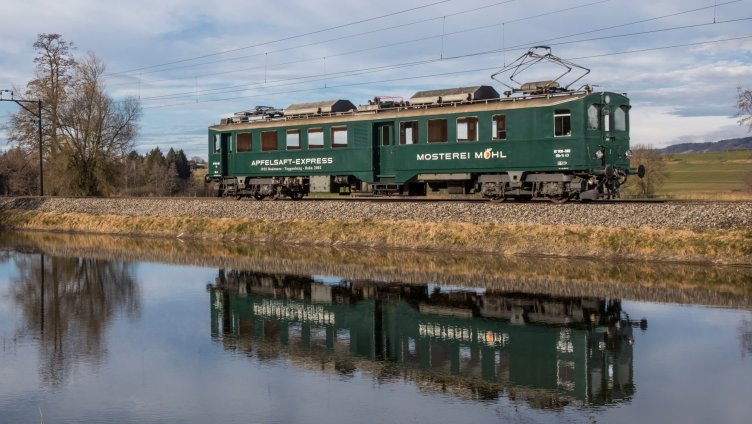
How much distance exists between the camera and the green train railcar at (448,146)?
1070 inches

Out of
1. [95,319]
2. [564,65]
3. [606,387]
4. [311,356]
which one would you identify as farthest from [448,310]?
[564,65]

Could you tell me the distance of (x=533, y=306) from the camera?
1656 cm

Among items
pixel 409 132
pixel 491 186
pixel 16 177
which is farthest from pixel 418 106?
pixel 16 177

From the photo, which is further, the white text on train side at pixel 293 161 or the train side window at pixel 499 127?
the white text on train side at pixel 293 161

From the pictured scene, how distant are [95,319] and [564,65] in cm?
1904

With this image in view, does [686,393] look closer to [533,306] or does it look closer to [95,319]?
[533,306]

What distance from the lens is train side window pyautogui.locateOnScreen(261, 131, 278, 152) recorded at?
36.8 m

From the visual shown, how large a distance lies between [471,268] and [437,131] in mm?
9225

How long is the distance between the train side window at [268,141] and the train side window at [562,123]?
14853 millimetres

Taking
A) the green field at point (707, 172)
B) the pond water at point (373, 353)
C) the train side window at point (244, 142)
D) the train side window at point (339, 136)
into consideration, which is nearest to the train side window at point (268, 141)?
the train side window at point (244, 142)

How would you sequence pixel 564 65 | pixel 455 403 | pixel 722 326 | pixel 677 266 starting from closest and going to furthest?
pixel 455 403 < pixel 722 326 < pixel 677 266 < pixel 564 65

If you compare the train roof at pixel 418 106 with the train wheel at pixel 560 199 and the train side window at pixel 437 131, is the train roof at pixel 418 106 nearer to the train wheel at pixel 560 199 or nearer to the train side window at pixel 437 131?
the train side window at pixel 437 131

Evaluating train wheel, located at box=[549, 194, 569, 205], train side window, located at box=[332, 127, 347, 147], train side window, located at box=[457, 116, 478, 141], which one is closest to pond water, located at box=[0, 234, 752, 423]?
train wheel, located at box=[549, 194, 569, 205]

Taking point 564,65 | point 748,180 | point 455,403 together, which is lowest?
point 455,403
